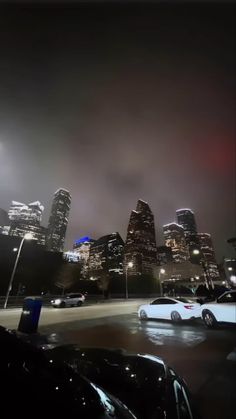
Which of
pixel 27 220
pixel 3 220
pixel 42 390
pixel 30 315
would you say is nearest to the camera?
pixel 42 390

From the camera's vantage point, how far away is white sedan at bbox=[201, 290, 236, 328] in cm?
394

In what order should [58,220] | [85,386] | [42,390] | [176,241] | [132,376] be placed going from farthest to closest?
[176,241], [58,220], [132,376], [85,386], [42,390]

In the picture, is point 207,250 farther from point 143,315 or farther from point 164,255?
point 143,315

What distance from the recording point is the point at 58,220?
2.87 metres

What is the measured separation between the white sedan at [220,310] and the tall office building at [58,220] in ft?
8.60

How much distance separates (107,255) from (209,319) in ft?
6.97

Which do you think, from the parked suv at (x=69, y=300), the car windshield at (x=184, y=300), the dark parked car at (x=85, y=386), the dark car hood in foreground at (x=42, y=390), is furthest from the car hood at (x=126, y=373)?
the car windshield at (x=184, y=300)

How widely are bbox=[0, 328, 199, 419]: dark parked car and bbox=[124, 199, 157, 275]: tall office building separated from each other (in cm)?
142

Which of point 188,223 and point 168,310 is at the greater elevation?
point 188,223

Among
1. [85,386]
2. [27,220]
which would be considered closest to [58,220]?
[27,220]

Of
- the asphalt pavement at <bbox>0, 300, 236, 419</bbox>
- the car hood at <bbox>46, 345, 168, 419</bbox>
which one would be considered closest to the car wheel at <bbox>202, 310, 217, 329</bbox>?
the asphalt pavement at <bbox>0, 300, 236, 419</bbox>

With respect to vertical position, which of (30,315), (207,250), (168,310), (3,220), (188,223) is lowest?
(30,315)

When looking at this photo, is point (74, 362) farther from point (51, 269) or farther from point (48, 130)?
point (48, 130)

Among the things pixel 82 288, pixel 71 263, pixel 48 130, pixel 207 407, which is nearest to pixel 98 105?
pixel 48 130
